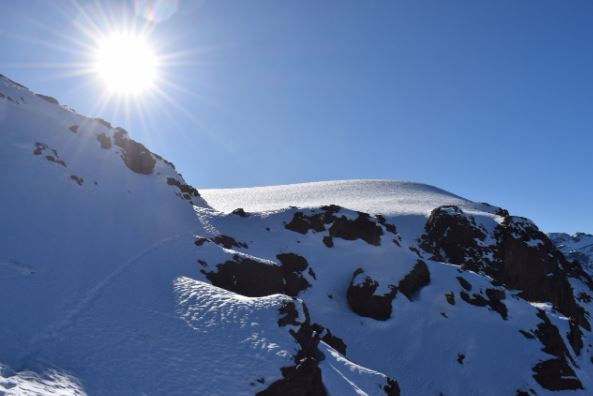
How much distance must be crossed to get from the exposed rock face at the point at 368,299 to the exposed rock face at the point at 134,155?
28.4m

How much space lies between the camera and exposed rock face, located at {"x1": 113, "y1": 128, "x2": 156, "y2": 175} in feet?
150

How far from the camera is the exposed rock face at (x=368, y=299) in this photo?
3741 centimetres

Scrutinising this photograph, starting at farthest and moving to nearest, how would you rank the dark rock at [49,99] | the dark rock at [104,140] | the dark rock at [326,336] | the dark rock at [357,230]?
the dark rock at [49,99], the dark rock at [357,230], the dark rock at [104,140], the dark rock at [326,336]

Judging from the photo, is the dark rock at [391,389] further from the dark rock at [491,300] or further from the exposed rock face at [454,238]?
the exposed rock face at [454,238]

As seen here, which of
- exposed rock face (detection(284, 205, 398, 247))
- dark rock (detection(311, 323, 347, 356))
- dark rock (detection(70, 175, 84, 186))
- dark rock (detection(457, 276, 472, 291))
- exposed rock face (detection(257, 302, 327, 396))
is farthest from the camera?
exposed rock face (detection(284, 205, 398, 247))

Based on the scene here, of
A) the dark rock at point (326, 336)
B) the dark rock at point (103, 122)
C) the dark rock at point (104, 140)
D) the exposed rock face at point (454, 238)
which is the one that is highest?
the dark rock at point (103, 122)

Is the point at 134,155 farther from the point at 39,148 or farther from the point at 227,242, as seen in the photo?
the point at 227,242

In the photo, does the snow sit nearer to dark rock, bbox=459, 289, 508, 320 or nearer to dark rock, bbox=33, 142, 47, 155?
dark rock, bbox=459, 289, 508, 320

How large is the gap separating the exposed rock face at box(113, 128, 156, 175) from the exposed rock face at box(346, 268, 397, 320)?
28430 millimetres

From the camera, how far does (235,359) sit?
682 inches

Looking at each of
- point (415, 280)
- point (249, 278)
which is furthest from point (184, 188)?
point (415, 280)

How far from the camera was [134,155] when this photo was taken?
47000 mm

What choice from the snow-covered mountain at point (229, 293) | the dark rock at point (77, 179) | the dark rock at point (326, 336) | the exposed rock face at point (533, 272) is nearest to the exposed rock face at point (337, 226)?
the snow-covered mountain at point (229, 293)

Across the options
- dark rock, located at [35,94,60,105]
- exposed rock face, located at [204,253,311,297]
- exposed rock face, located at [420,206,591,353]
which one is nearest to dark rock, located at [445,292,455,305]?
exposed rock face, located at [420,206,591,353]
